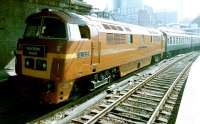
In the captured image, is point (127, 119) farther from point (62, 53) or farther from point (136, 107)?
point (62, 53)

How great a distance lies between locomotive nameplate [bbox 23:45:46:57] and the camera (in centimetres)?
912

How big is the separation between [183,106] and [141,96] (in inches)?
91.3

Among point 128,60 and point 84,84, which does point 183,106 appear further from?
point 128,60

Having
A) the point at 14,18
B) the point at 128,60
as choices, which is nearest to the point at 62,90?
the point at 128,60

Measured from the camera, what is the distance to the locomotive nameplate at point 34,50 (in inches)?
359

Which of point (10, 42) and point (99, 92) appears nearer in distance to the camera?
point (99, 92)

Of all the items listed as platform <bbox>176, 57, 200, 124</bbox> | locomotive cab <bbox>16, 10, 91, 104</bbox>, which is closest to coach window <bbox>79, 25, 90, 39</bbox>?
locomotive cab <bbox>16, 10, 91, 104</bbox>

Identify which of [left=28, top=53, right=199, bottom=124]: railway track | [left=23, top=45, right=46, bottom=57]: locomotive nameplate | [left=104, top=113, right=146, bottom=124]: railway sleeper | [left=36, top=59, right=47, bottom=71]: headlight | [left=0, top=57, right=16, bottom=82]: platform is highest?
[left=23, top=45, right=46, bottom=57]: locomotive nameplate

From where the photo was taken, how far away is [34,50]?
366 inches

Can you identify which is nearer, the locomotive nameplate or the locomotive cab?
the locomotive cab

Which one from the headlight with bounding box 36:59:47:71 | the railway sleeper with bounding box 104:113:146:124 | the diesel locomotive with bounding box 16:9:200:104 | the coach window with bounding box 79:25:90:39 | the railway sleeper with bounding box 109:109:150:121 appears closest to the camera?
the railway sleeper with bounding box 104:113:146:124

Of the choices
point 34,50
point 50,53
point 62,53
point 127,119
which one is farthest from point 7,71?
point 127,119

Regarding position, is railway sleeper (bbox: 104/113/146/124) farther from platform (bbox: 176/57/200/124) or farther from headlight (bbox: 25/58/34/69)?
headlight (bbox: 25/58/34/69)

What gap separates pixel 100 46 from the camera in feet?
37.0
